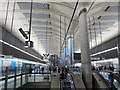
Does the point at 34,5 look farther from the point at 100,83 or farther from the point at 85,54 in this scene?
the point at 100,83

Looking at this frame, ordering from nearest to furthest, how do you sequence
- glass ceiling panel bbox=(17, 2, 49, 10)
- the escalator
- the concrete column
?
the escalator → the concrete column → glass ceiling panel bbox=(17, 2, 49, 10)

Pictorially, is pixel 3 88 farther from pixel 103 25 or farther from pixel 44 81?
pixel 103 25

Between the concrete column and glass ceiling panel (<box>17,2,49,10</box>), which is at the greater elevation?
glass ceiling panel (<box>17,2,49,10</box>)

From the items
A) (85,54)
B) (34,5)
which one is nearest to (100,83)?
(85,54)

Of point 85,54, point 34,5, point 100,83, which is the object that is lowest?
point 100,83

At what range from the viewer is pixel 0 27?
12672 millimetres

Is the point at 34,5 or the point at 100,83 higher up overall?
the point at 34,5

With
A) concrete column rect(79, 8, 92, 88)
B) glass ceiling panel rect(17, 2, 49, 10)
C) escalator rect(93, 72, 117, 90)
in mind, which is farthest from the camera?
glass ceiling panel rect(17, 2, 49, 10)

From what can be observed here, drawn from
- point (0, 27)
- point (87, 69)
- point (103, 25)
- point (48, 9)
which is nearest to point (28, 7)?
point (48, 9)

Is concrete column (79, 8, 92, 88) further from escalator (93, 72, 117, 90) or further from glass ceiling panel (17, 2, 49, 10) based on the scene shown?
glass ceiling panel (17, 2, 49, 10)

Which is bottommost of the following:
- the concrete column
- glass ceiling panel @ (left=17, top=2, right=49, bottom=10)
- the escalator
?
the escalator

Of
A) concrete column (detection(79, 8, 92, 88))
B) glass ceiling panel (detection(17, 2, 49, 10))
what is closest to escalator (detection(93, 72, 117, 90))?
concrete column (detection(79, 8, 92, 88))

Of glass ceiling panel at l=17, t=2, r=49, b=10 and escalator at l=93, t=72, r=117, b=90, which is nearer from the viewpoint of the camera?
escalator at l=93, t=72, r=117, b=90

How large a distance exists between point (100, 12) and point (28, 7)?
21.8 feet
